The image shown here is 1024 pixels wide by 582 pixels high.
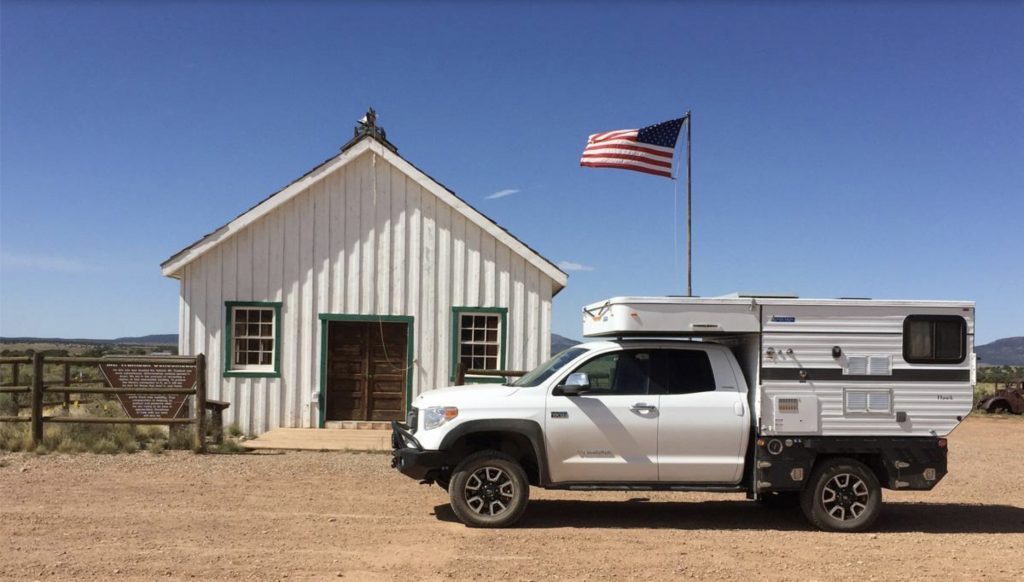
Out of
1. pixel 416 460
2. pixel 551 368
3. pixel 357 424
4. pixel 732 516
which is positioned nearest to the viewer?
pixel 416 460

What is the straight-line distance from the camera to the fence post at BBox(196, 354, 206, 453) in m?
12.9

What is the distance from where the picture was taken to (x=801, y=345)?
334 inches

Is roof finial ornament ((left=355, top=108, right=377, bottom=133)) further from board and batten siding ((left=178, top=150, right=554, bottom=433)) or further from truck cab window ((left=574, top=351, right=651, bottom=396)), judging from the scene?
truck cab window ((left=574, top=351, right=651, bottom=396))

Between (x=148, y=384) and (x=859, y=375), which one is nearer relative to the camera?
(x=859, y=375)

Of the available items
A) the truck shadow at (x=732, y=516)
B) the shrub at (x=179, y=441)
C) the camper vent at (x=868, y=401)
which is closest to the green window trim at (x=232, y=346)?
the shrub at (x=179, y=441)

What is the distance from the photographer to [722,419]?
8.35m

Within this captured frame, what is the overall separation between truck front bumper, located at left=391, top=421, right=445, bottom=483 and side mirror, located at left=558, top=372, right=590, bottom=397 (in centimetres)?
130

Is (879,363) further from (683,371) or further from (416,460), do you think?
(416,460)

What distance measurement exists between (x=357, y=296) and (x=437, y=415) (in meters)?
7.62

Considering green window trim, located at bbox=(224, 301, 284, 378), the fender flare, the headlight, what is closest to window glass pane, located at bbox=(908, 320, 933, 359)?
the fender flare

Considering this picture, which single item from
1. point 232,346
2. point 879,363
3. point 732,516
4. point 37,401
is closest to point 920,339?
point 879,363

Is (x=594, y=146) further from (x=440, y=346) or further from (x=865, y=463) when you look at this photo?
(x=865, y=463)

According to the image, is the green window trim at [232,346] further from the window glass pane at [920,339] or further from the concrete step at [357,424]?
the window glass pane at [920,339]

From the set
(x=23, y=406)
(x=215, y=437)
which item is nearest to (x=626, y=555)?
(x=215, y=437)
